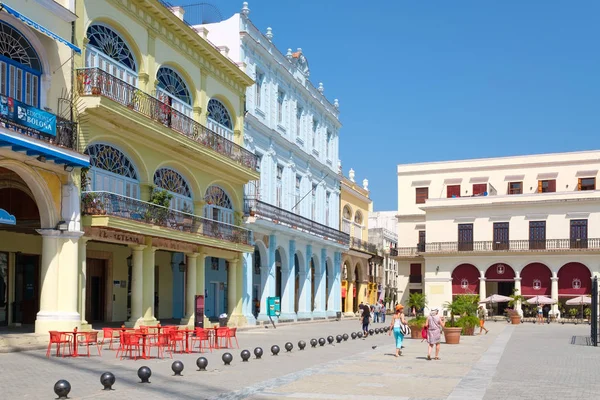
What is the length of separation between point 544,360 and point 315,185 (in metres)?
26.7

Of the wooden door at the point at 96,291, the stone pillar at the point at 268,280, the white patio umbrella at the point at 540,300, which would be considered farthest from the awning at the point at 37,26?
the white patio umbrella at the point at 540,300

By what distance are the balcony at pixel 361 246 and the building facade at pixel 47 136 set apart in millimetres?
33794

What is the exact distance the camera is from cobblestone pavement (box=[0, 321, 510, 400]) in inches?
476

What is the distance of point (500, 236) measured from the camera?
55.2 meters

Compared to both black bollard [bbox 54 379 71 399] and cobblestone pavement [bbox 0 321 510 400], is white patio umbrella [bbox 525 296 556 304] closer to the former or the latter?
cobblestone pavement [bbox 0 321 510 400]

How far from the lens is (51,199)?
66.3 ft

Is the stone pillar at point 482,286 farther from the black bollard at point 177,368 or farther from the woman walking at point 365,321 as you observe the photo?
the black bollard at point 177,368

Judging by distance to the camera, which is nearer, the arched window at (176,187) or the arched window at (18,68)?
the arched window at (18,68)

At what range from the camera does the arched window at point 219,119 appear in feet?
98.9

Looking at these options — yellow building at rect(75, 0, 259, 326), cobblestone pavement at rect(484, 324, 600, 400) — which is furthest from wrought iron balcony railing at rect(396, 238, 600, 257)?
cobblestone pavement at rect(484, 324, 600, 400)

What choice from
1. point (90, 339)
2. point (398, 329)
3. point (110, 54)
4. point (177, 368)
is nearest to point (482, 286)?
point (398, 329)

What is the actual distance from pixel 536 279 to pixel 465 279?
503cm

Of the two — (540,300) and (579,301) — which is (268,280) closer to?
(540,300)

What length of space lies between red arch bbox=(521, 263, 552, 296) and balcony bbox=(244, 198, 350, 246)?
1377cm
